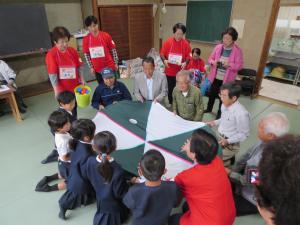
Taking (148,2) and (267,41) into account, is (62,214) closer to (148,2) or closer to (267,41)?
(267,41)

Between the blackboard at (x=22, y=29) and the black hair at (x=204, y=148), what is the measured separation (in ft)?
14.1

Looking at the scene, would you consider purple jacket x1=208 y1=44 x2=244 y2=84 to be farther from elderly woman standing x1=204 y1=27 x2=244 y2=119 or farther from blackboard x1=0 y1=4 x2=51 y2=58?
blackboard x1=0 y1=4 x2=51 y2=58

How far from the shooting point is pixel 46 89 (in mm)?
4766

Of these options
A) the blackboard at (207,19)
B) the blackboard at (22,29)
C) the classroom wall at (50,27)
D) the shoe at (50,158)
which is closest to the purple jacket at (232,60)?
the blackboard at (207,19)

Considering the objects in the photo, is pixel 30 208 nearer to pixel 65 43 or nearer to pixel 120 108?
pixel 120 108

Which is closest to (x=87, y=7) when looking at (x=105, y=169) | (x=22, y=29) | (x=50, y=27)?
(x=50, y=27)

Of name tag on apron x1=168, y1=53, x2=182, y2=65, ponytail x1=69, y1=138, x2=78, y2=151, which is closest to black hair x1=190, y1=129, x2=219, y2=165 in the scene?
ponytail x1=69, y1=138, x2=78, y2=151

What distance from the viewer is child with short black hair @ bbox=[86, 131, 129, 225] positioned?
1.53 m

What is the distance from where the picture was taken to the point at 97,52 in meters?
3.51

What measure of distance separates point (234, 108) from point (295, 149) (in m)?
1.71

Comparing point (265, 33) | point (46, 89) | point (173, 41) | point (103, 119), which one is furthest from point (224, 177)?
point (46, 89)

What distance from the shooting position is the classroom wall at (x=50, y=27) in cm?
471

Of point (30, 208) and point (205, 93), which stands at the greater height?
point (205, 93)

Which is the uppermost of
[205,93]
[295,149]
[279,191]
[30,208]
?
[295,149]
